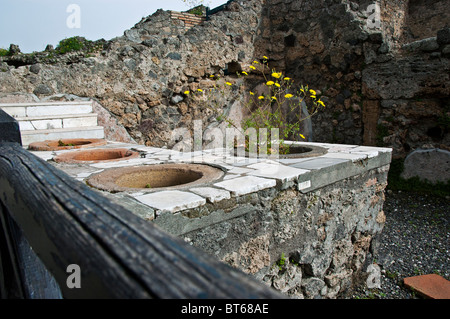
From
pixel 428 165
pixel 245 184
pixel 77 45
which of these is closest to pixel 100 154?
pixel 245 184

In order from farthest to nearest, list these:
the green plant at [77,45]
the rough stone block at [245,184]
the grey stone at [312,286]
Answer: the green plant at [77,45], the grey stone at [312,286], the rough stone block at [245,184]

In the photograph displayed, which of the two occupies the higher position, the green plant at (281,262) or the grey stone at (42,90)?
the grey stone at (42,90)

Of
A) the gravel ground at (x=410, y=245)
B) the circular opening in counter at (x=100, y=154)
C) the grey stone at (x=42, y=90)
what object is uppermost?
the grey stone at (x=42, y=90)

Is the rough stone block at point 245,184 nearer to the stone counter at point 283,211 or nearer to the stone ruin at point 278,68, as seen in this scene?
the stone counter at point 283,211

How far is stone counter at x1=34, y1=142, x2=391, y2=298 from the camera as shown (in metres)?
1.86

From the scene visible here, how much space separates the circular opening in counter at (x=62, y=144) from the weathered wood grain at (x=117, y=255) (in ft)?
11.1

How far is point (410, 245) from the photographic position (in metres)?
3.62

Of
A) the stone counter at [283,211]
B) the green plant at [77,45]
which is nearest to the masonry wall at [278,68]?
the green plant at [77,45]

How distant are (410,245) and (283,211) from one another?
2196mm

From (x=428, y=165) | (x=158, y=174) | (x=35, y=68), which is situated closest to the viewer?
(x=158, y=174)

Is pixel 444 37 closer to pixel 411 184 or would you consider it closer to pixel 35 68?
pixel 411 184

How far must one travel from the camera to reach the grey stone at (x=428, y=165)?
474 cm

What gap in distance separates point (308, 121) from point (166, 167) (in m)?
4.15

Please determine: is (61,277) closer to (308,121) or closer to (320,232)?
(320,232)
